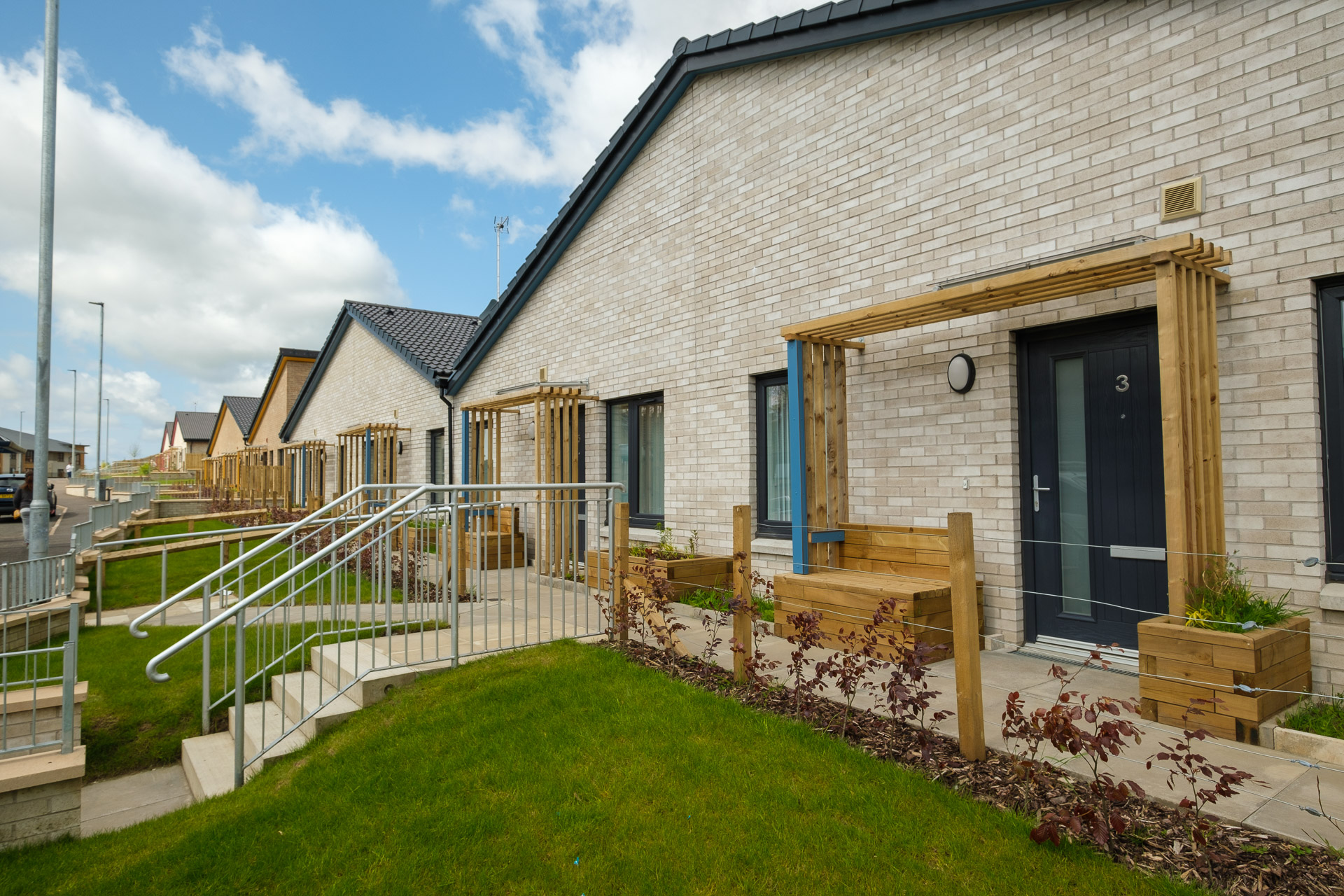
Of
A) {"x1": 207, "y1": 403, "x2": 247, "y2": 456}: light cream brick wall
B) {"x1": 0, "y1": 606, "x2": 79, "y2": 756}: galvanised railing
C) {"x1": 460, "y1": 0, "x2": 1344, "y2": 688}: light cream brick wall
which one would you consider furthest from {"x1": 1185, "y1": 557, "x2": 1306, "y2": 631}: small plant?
{"x1": 207, "y1": 403, "x2": 247, "y2": 456}: light cream brick wall

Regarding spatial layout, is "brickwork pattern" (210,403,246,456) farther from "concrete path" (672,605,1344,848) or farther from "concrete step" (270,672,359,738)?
"concrete path" (672,605,1344,848)

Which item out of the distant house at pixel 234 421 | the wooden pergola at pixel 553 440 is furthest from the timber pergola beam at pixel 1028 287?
the distant house at pixel 234 421

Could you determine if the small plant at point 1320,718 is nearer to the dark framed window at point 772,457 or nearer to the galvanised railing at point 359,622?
the galvanised railing at point 359,622

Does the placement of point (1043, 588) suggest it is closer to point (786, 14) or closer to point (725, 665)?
point (725, 665)

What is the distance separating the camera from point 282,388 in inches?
1094

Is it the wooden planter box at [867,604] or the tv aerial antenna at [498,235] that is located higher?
the tv aerial antenna at [498,235]

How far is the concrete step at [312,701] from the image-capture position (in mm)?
4738

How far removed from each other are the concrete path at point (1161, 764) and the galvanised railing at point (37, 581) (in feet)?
21.2

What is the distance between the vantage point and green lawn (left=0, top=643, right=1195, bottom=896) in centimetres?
281

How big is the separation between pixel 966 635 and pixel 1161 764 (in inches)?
40.7

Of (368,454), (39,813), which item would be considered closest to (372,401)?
(368,454)

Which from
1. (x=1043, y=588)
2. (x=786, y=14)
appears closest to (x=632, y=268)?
(x=786, y=14)

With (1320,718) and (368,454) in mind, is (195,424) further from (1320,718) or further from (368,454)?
(1320,718)

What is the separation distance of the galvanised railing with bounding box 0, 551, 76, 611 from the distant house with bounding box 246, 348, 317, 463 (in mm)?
18455
